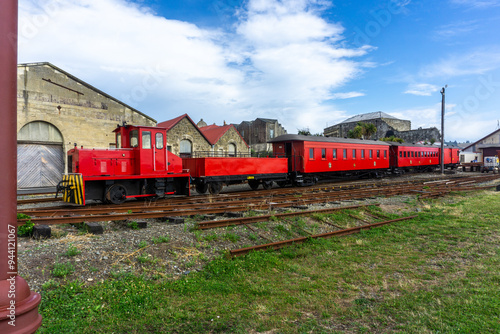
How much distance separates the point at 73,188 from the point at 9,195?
9.84m

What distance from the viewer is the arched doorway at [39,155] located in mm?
18219

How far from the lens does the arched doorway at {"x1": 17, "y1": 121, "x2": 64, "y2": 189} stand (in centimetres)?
1822

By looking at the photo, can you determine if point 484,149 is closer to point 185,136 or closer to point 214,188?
point 185,136

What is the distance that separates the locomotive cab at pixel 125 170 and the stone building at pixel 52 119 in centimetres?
957

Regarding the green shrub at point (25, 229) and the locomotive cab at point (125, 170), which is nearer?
the green shrub at point (25, 229)

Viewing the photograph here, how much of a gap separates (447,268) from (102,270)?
5984 mm

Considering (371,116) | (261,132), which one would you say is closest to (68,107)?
(261,132)

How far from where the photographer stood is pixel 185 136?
1075 inches

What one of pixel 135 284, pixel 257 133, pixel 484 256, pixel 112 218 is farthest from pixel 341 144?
pixel 257 133

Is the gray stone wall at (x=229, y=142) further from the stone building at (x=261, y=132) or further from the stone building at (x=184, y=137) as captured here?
the stone building at (x=261, y=132)

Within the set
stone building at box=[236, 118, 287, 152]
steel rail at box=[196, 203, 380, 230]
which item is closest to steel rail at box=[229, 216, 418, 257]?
steel rail at box=[196, 203, 380, 230]

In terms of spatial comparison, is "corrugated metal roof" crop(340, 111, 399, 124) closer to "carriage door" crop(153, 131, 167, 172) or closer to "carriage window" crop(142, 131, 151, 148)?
"carriage door" crop(153, 131, 167, 172)

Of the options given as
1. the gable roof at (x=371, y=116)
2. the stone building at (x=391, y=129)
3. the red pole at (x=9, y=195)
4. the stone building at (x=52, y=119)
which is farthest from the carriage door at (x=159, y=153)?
the gable roof at (x=371, y=116)

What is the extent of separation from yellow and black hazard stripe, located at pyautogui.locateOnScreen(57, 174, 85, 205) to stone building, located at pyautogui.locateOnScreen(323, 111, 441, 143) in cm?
5938
